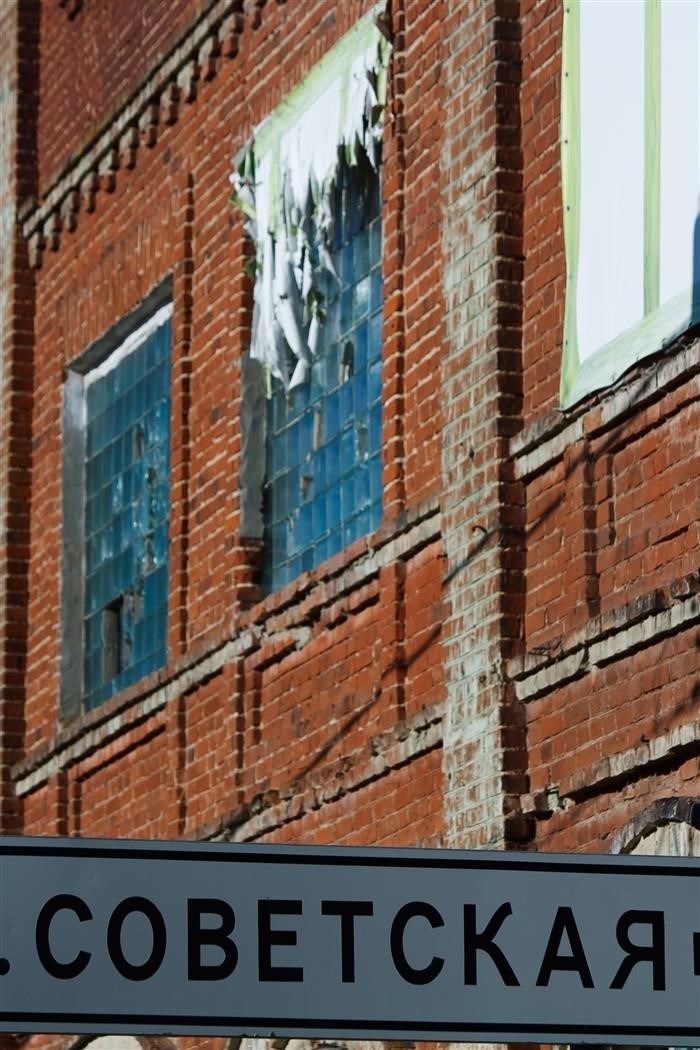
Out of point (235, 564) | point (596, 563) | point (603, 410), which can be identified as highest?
point (235, 564)

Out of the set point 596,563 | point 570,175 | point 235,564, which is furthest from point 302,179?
point 596,563

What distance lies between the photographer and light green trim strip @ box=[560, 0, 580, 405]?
888 centimetres

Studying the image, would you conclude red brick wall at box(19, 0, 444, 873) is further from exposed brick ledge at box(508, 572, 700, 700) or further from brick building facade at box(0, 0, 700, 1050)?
exposed brick ledge at box(508, 572, 700, 700)

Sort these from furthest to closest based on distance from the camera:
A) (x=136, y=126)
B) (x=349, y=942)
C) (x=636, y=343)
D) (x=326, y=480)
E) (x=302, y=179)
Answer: (x=136, y=126)
(x=302, y=179)
(x=326, y=480)
(x=636, y=343)
(x=349, y=942)

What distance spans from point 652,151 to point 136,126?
625 cm

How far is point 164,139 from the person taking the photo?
13820mm

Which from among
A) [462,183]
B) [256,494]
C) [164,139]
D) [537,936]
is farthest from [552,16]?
[537,936]

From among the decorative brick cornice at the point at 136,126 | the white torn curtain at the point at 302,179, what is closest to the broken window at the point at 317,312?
the white torn curtain at the point at 302,179

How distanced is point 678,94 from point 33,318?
8.08 meters

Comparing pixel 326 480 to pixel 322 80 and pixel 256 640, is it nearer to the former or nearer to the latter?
pixel 256 640

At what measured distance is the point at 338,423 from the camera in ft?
37.6

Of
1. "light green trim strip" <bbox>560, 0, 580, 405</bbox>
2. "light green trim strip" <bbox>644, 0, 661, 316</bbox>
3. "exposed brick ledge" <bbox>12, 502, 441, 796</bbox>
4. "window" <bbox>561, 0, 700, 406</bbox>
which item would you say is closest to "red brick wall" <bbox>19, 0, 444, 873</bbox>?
"exposed brick ledge" <bbox>12, 502, 441, 796</bbox>

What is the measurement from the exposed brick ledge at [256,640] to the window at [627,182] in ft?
4.50

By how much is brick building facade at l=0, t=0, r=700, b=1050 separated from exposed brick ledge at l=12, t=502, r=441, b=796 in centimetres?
3
